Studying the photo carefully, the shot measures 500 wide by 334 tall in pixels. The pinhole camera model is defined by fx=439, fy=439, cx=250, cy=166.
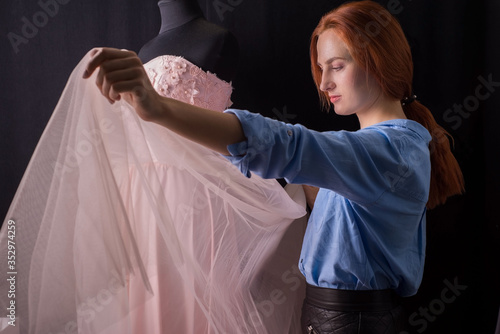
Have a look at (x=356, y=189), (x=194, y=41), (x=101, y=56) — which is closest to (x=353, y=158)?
(x=356, y=189)

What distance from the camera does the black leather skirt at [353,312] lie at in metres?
1.01

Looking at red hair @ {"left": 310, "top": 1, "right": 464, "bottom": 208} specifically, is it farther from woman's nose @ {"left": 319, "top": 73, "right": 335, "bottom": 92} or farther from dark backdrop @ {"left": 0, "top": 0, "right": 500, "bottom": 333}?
dark backdrop @ {"left": 0, "top": 0, "right": 500, "bottom": 333}

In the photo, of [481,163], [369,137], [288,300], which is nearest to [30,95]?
[288,300]

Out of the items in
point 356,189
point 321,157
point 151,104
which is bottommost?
point 356,189

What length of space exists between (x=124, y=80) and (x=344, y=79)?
62 centimetres

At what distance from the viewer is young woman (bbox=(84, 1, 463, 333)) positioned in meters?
0.72

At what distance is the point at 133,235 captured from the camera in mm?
834

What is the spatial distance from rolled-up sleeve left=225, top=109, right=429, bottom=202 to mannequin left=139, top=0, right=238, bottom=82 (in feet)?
2.18

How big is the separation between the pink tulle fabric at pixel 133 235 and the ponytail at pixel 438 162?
394 mm

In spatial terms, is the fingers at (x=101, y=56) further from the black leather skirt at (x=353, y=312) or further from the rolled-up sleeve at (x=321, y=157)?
the black leather skirt at (x=353, y=312)

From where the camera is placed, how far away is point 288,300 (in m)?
1.27

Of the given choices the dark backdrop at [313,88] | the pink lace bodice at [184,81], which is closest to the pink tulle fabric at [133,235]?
the pink lace bodice at [184,81]

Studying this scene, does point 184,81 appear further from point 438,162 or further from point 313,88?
point 438,162

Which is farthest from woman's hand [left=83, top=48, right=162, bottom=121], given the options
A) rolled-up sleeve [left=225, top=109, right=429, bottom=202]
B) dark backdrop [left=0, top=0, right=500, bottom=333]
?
dark backdrop [left=0, top=0, right=500, bottom=333]
